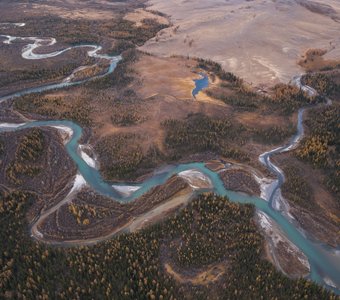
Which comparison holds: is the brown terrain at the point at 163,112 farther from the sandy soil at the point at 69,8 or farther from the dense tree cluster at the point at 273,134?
the sandy soil at the point at 69,8

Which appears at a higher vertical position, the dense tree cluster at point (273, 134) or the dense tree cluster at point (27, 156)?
the dense tree cluster at point (273, 134)

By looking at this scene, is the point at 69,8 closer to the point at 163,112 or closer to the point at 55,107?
the point at 55,107

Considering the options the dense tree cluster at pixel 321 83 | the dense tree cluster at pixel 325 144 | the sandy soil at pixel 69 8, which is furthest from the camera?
the sandy soil at pixel 69 8

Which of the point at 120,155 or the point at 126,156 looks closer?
the point at 126,156

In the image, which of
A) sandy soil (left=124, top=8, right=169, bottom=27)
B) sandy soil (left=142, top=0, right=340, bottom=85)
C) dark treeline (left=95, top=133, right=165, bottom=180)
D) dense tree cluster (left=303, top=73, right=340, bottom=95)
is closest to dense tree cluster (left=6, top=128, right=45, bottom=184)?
dark treeline (left=95, top=133, right=165, bottom=180)

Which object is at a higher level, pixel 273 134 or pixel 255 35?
pixel 255 35

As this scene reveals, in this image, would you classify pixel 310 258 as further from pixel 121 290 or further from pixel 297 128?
pixel 297 128

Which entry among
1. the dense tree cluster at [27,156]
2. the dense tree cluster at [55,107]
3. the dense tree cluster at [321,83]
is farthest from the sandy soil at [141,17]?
the dense tree cluster at [27,156]

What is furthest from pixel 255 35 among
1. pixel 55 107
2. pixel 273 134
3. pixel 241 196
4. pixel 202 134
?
pixel 241 196

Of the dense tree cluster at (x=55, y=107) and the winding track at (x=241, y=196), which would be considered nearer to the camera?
the winding track at (x=241, y=196)
